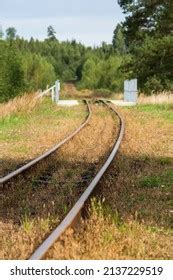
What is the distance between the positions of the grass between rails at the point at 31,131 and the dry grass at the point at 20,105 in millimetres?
148

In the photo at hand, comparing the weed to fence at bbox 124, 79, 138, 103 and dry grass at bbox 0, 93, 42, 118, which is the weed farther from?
fence at bbox 124, 79, 138, 103

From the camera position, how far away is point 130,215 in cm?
730

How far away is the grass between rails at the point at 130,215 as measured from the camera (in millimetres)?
5883

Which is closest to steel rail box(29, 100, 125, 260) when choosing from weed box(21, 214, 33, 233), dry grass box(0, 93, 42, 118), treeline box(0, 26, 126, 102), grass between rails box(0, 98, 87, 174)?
weed box(21, 214, 33, 233)

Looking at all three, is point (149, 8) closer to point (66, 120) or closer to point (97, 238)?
point (66, 120)

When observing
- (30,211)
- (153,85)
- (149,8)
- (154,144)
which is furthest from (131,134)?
(149,8)

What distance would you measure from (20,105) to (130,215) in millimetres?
18332

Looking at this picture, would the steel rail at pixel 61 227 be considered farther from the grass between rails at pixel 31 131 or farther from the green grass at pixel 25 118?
the green grass at pixel 25 118

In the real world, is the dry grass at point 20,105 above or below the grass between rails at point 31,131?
above

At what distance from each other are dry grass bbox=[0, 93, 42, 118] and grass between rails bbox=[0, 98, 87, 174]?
5.8 inches

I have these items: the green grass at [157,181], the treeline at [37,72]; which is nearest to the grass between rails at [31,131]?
the green grass at [157,181]

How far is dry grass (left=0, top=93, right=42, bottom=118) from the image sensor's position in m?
23.8

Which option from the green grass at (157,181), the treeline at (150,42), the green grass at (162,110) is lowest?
the green grass at (162,110)
